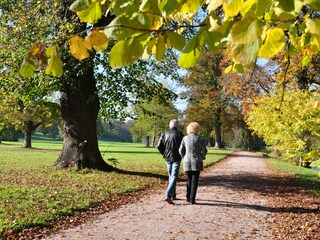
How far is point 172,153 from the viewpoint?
858 centimetres

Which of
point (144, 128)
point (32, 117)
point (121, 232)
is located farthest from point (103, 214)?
point (144, 128)

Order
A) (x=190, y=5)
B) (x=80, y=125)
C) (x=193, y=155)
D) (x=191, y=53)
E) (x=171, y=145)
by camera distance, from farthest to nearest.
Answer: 1. (x=80, y=125)
2. (x=171, y=145)
3. (x=193, y=155)
4. (x=190, y=5)
5. (x=191, y=53)

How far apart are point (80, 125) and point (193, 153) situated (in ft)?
21.7

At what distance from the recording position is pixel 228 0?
160 centimetres

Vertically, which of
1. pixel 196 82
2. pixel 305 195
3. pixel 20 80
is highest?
pixel 196 82

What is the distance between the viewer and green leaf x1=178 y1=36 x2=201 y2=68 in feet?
6.68

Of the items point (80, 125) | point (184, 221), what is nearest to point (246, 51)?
point (184, 221)

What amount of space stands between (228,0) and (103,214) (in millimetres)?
6502

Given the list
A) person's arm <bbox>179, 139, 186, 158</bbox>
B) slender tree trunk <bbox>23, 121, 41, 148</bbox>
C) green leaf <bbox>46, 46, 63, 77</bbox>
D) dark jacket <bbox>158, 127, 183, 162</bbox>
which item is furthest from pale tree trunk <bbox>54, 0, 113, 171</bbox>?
slender tree trunk <bbox>23, 121, 41, 148</bbox>

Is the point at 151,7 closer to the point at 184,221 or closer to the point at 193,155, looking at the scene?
the point at 184,221

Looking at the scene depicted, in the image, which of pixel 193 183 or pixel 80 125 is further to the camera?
pixel 80 125

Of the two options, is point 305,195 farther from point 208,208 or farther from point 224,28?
point 224,28

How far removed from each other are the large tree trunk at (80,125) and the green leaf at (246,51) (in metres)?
12.1

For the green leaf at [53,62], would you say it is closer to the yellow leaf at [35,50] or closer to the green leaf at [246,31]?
the yellow leaf at [35,50]
